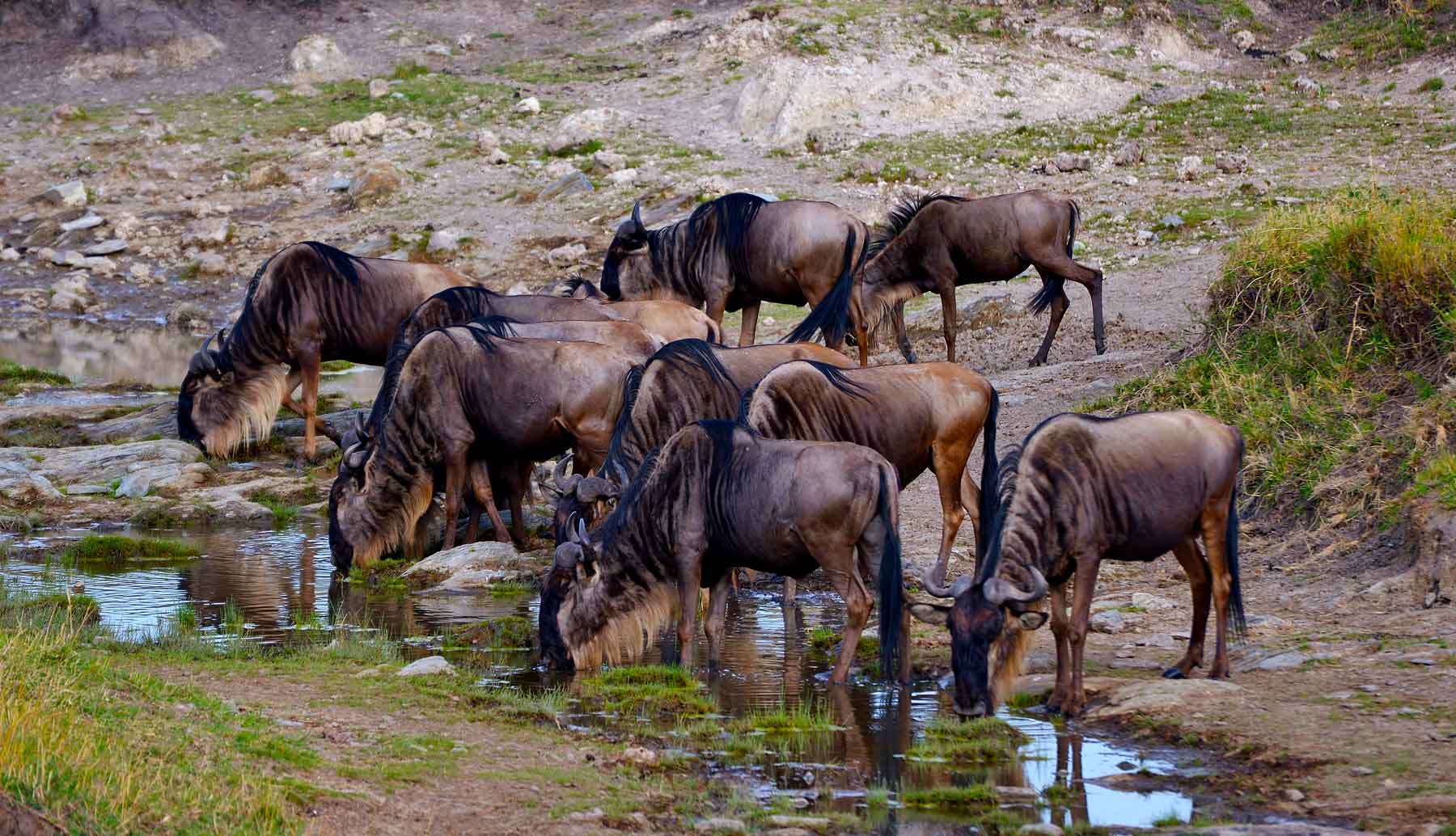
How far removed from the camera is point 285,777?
5.34 m

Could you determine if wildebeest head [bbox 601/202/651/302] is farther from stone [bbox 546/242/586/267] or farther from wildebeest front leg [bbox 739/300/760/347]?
stone [bbox 546/242/586/267]

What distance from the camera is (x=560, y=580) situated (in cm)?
826

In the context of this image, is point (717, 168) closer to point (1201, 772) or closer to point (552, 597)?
point (552, 597)

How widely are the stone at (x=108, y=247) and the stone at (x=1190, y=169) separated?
15.7 m

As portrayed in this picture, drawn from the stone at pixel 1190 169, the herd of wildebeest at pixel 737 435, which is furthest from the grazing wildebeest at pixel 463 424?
the stone at pixel 1190 169

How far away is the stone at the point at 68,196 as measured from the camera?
83.7 ft

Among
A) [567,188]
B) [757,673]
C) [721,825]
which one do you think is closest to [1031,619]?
[757,673]

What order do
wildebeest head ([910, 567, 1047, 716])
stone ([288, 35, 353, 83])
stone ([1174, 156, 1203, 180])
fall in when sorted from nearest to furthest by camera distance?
1. wildebeest head ([910, 567, 1047, 716])
2. stone ([1174, 156, 1203, 180])
3. stone ([288, 35, 353, 83])

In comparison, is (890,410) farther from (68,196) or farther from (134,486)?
(68,196)

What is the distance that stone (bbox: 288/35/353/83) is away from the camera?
30.0 m

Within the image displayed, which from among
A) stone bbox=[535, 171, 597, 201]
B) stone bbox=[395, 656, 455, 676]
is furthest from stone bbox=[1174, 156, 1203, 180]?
stone bbox=[395, 656, 455, 676]

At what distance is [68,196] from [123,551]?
16607 millimetres

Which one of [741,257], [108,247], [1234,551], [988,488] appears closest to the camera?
[1234,551]

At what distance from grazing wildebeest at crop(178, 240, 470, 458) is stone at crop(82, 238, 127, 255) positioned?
10821 mm
